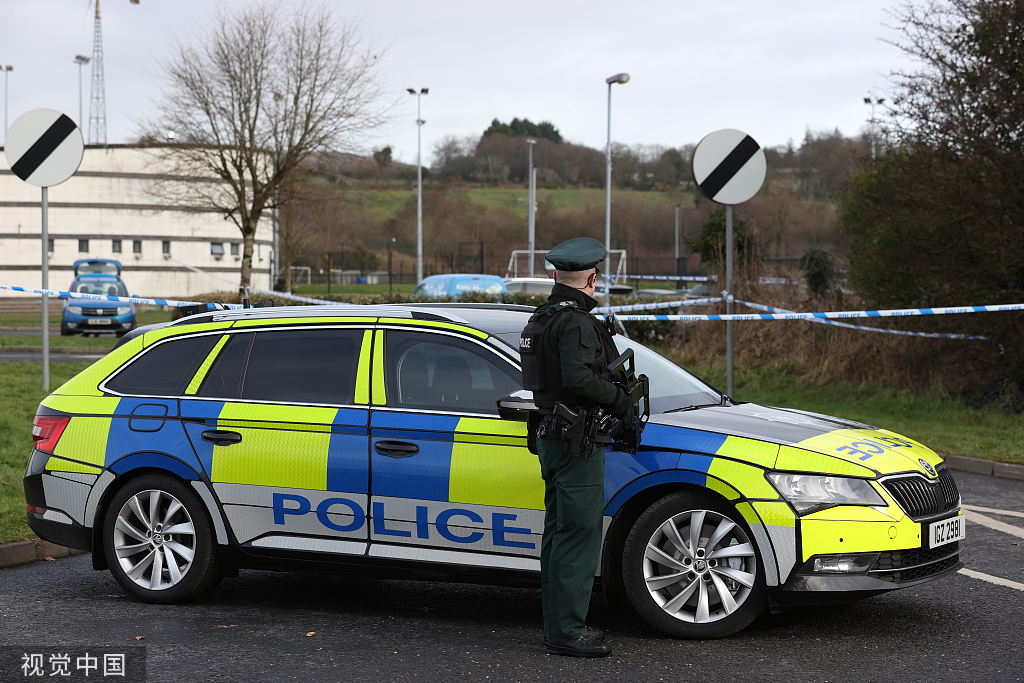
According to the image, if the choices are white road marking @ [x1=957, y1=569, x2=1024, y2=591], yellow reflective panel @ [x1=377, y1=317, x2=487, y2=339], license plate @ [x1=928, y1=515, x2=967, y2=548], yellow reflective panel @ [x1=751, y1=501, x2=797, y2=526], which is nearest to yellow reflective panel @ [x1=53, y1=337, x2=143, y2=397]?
yellow reflective panel @ [x1=377, y1=317, x2=487, y2=339]

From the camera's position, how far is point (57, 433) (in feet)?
19.3

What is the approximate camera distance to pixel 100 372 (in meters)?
6.00

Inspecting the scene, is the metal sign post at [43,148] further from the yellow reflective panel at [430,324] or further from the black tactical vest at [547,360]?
the black tactical vest at [547,360]

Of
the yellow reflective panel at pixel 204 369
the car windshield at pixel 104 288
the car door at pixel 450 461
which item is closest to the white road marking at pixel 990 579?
the car door at pixel 450 461

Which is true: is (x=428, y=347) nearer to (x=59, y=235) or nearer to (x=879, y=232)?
(x=879, y=232)

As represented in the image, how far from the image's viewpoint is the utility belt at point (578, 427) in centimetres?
441

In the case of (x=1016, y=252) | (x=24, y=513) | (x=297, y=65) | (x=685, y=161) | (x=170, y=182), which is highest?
(x=685, y=161)

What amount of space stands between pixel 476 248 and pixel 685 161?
183 feet

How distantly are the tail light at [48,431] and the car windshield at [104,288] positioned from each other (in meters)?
24.6

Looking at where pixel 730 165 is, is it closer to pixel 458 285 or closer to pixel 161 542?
pixel 161 542

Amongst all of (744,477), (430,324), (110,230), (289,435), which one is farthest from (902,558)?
(110,230)

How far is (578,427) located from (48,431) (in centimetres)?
325

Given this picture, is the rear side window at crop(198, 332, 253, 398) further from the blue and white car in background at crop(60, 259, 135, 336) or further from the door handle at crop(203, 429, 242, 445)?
the blue and white car in background at crop(60, 259, 135, 336)

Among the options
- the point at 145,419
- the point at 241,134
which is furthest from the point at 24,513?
the point at 241,134
